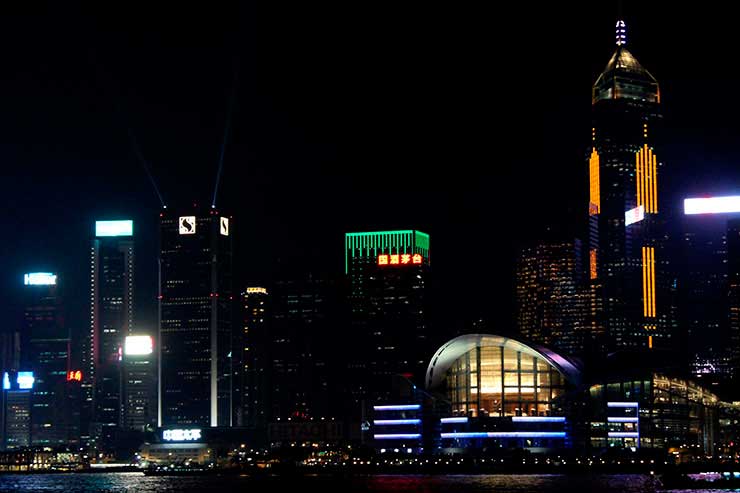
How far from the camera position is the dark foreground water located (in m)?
137

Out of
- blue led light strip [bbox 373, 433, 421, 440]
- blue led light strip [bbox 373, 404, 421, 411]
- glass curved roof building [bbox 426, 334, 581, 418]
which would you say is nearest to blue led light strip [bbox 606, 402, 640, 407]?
glass curved roof building [bbox 426, 334, 581, 418]

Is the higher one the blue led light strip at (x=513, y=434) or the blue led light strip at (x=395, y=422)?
the blue led light strip at (x=395, y=422)

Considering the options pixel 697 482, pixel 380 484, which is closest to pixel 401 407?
pixel 380 484

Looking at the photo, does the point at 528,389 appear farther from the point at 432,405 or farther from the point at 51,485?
the point at 51,485

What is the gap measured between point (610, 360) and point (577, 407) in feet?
49.3

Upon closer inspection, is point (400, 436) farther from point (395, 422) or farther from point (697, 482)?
point (697, 482)

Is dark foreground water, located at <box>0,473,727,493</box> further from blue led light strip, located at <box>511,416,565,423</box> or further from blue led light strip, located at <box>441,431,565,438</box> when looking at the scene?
blue led light strip, located at <box>511,416,565,423</box>

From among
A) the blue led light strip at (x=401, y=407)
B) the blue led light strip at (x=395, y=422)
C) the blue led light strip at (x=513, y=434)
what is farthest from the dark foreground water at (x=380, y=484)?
the blue led light strip at (x=401, y=407)

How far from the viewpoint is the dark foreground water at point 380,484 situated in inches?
5389

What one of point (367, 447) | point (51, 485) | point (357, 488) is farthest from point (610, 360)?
point (51, 485)

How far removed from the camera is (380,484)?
150 meters

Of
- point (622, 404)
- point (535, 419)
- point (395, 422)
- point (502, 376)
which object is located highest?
point (502, 376)

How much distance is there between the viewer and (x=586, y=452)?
182 m

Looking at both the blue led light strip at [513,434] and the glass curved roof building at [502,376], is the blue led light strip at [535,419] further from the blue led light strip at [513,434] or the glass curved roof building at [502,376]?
the glass curved roof building at [502,376]
